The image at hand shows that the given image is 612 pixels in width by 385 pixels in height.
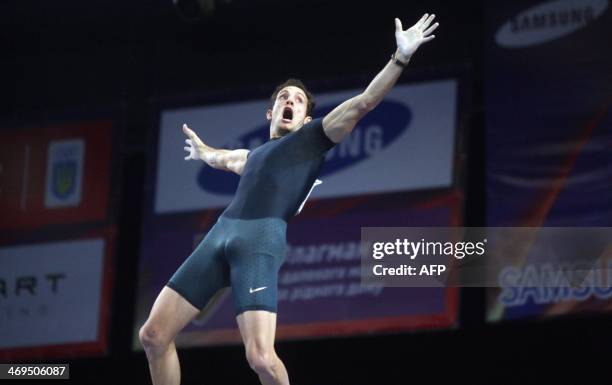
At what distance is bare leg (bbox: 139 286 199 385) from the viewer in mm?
6000

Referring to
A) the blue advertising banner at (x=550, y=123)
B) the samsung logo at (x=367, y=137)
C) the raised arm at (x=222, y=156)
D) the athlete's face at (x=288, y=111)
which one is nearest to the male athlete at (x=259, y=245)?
the athlete's face at (x=288, y=111)

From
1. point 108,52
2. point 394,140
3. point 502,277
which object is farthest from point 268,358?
point 108,52

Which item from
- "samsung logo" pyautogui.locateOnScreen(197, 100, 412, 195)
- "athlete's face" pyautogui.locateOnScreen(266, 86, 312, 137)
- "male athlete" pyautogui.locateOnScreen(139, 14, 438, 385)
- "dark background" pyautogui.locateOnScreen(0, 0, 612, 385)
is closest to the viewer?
"male athlete" pyautogui.locateOnScreen(139, 14, 438, 385)

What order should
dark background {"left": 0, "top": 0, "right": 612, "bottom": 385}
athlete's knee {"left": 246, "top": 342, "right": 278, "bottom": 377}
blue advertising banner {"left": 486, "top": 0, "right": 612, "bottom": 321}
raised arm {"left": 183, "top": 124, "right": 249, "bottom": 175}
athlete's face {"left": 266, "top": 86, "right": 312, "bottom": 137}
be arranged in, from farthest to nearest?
dark background {"left": 0, "top": 0, "right": 612, "bottom": 385}
blue advertising banner {"left": 486, "top": 0, "right": 612, "bottom": 321}
raised arm {"left": 183, "top": 124, "right": 249, "bottom": 175}
athlete's face {"left": 266, "top": 86, "right": 312, "bottom": 137}
athlete's knee {"left": 246, "top": 342, "right": 278, "bottom": 377}

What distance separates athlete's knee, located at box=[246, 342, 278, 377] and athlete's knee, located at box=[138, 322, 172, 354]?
47 cm

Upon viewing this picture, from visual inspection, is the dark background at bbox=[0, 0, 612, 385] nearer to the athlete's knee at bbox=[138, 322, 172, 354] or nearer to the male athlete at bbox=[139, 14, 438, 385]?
the male athlete at bbox=[139, 14, 438, 385]

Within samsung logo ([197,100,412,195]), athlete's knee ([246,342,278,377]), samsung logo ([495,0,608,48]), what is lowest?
athlete's knee ([246,342,278,377])

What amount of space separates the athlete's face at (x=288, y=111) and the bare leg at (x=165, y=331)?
42.2 inches

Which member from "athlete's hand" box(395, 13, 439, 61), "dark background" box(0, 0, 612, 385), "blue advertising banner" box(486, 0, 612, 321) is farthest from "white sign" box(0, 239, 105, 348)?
"athlete's hand" box(395, 13, 439, 61)

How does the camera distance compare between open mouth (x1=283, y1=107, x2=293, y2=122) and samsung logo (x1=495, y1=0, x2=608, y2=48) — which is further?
samsung logo (x1=495, y1=0, x2=608, y2=48)

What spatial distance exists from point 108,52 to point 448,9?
337 centimetres

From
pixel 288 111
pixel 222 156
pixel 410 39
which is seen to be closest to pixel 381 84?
pixel 410 39

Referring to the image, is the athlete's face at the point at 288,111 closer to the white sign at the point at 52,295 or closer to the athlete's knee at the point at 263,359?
the athlete's knee at the point at 263,359

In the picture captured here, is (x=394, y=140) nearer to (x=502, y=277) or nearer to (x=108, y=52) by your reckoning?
(x=502, y=277)
